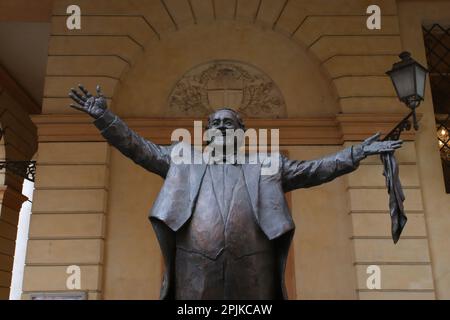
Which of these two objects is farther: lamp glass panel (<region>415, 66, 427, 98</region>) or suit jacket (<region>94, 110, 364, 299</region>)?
lamp glass panel (<region>415, 66, 427, 98</region>)

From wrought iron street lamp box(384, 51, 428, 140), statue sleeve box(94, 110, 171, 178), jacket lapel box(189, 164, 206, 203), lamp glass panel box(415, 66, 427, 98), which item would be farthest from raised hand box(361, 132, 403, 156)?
lamp glass panel box(415, 66, 427, 98)

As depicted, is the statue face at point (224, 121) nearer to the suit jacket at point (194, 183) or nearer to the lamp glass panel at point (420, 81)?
the suit jacket at point (194, 183)

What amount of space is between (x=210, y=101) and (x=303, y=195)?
2246 mm

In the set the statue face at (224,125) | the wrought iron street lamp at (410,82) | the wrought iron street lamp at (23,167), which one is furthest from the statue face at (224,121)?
the wrought iron street lamp at (23,167)

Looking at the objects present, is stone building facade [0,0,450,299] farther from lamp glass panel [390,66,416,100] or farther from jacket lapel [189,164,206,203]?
jacket lapel [189,164,206,203]

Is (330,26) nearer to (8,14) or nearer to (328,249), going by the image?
(328,249)

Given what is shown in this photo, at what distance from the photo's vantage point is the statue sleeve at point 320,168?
334 centimetres

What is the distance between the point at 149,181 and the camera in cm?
844

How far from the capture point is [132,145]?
3299mm

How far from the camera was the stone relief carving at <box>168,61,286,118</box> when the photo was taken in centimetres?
899

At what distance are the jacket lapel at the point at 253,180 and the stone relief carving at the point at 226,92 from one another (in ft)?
18.2

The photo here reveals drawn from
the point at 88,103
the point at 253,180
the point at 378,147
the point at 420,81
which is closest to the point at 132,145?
the point at 88,103

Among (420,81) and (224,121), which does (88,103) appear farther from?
(420,81)

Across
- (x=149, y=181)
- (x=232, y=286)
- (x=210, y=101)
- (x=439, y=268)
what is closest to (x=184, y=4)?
(x=210, y=101)
